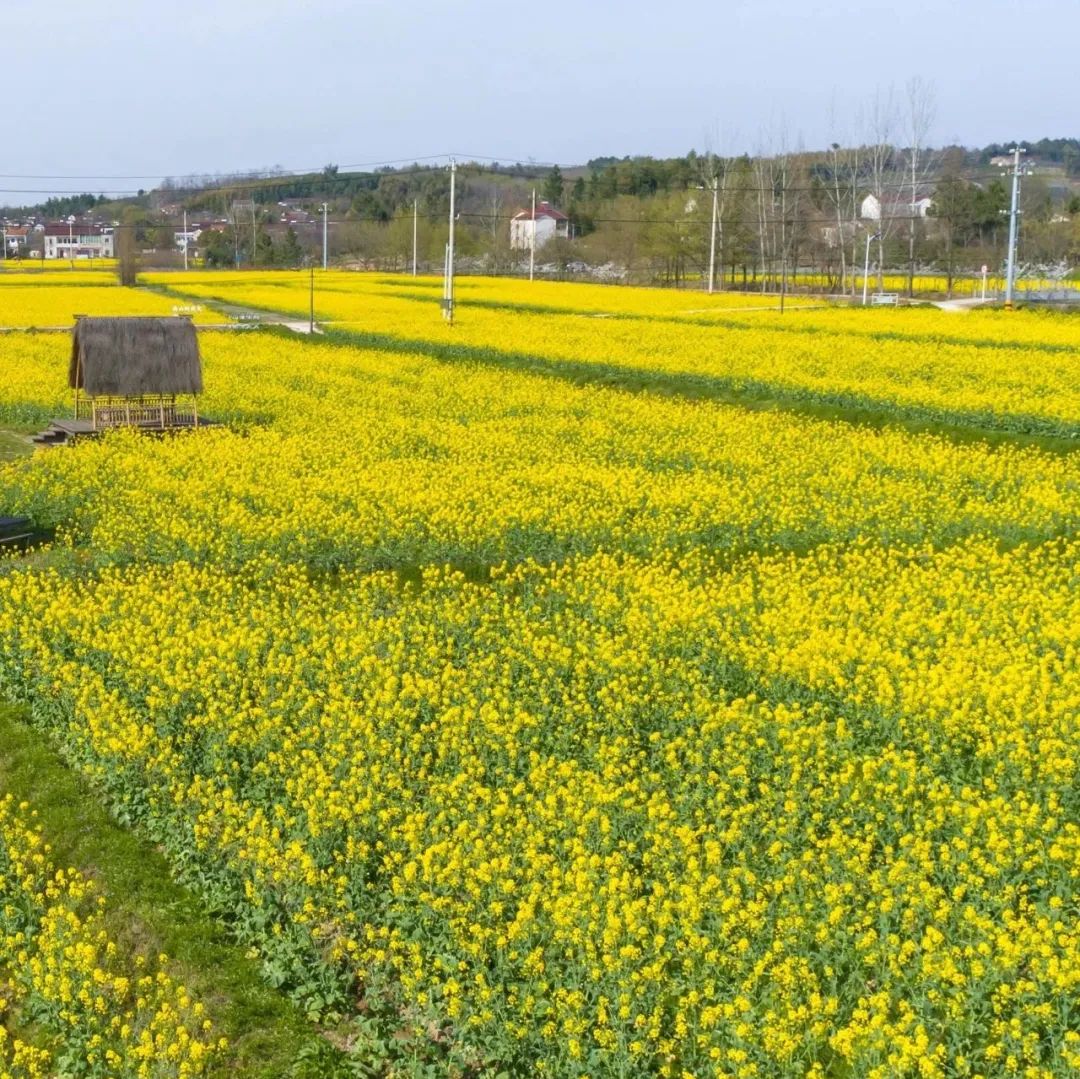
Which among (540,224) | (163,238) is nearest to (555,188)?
(540,224)

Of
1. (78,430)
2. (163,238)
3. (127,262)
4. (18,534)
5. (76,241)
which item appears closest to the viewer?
(18,534)

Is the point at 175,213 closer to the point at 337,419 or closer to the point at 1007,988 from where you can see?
the point at 337,419

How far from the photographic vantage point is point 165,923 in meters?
8.44

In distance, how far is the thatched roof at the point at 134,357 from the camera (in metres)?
26.2

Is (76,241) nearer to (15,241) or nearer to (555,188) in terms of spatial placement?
(15,241)

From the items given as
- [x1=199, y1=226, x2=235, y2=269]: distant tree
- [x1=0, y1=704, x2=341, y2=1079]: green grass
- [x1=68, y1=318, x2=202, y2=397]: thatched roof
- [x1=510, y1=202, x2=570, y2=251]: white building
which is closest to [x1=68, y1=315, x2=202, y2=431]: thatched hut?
[x1=68, y1=318, x2=202, y2=397]: thatched roof

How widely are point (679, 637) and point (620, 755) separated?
2978 millimetres

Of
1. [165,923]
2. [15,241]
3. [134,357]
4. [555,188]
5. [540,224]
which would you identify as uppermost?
[555,188]

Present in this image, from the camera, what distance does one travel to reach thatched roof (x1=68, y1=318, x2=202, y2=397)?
2619 cm

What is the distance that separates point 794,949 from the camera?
7.40 metres

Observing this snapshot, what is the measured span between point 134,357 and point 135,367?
0.73 feet

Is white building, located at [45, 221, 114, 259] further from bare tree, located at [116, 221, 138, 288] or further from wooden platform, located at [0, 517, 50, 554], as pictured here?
wooden platform, located at [0, 517, 50, 554]

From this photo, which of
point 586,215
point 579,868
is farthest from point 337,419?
point 586,215

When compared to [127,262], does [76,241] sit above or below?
above
